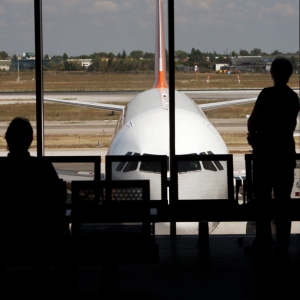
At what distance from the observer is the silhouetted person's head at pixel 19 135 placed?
327cm

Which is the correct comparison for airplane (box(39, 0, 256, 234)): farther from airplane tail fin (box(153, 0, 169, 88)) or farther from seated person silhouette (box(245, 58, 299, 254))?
airplane tail fin (box(153, 0, 169, 88))

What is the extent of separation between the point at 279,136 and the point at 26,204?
1.85 metres

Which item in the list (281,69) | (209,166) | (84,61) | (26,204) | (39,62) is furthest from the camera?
(84,61)

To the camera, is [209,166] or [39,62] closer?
[209,166]

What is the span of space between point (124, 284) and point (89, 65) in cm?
1432

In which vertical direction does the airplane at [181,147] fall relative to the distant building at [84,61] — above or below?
below

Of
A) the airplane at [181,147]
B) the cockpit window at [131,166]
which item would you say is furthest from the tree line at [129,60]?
the cockpit window at [131,166]

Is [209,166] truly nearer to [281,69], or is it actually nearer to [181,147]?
[281,69]

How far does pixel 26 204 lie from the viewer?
3.24 meters

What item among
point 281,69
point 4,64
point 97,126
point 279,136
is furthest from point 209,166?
point 97,126

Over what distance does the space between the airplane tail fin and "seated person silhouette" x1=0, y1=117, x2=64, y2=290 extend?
1411cm

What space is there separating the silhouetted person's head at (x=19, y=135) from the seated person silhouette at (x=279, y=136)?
1.67 meters

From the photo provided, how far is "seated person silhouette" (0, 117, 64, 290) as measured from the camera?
10.6 feet

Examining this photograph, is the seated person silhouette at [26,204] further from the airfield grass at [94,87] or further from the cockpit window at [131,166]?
the airfield grass at [94,87]
